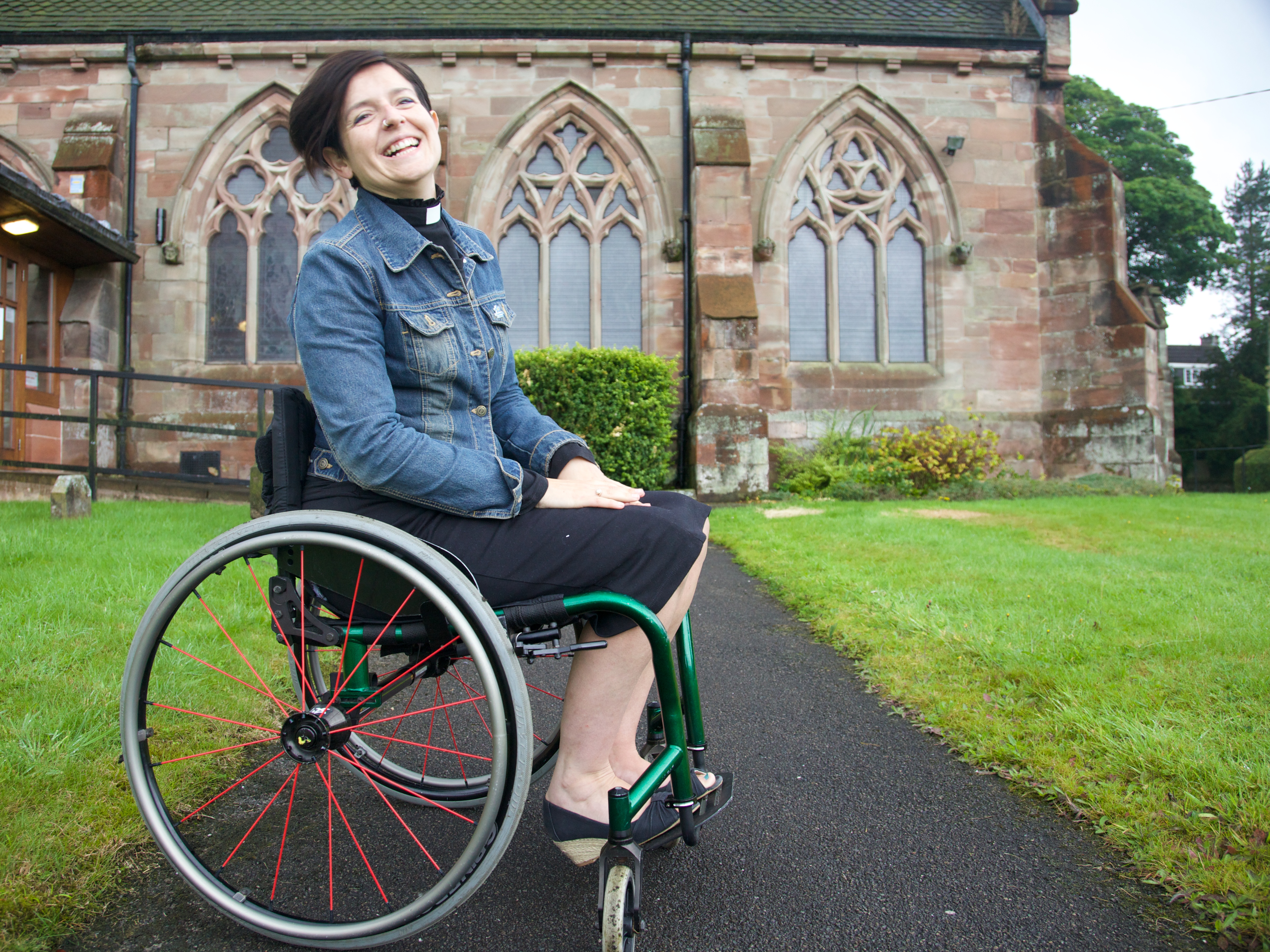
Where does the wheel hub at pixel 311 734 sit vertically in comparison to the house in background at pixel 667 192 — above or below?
below

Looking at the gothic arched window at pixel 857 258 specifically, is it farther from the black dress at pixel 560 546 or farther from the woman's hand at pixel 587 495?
the black dress at pixel 560 546

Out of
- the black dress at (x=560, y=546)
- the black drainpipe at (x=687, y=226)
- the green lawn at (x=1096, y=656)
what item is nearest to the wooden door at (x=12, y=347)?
the black drainpipe at (x=687, y=226)

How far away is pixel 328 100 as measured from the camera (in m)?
1.79

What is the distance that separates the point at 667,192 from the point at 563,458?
1049cm

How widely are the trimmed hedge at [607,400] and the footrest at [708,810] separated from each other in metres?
7.33

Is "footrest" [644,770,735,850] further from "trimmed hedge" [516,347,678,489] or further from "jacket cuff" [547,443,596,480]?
"trimmed hedge" [516,347,678,489]

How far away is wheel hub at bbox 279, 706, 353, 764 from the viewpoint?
1.58 metres

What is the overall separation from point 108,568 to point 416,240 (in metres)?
3.71

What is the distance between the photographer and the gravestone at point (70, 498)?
242 inches

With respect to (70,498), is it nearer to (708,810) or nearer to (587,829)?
(587,829)

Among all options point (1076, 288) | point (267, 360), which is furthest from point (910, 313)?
point (267, 360)

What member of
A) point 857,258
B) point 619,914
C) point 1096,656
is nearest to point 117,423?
point 619,914

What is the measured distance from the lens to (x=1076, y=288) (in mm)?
11516

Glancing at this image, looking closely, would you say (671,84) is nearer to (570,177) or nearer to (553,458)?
(570,177)
